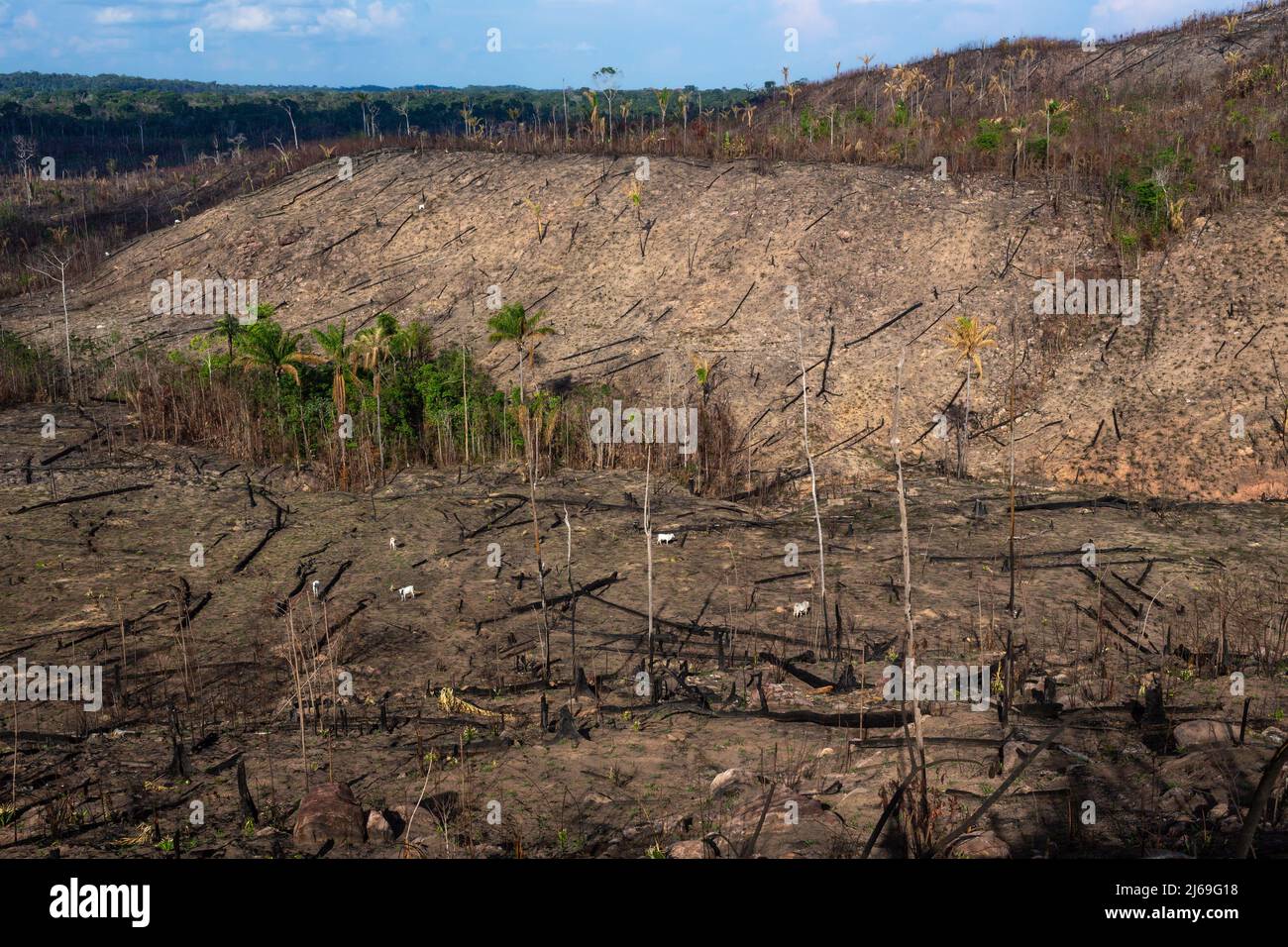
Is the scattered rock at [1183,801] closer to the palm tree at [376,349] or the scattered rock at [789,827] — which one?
the scattered rock at [789,827]

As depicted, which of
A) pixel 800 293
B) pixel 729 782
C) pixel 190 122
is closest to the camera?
pixel 729 782

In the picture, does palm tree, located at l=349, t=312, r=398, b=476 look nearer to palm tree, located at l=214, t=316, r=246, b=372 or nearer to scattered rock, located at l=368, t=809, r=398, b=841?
palm tree, located at l=214, t=316, r=246, b=372

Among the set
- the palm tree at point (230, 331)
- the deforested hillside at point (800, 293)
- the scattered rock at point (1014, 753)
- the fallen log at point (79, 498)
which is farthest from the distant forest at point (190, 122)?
the scattered rock at point (1014, 753)

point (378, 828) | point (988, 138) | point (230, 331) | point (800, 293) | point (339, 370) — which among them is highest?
point (988, 138)

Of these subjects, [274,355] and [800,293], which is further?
[800,293]

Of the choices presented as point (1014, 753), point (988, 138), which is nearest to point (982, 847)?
point (1014, 753)

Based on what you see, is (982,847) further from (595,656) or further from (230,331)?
(230,331)

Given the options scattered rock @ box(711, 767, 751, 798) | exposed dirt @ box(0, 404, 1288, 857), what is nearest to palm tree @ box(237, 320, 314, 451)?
exposed dirt @ box(0, 404, 1288, 857)
